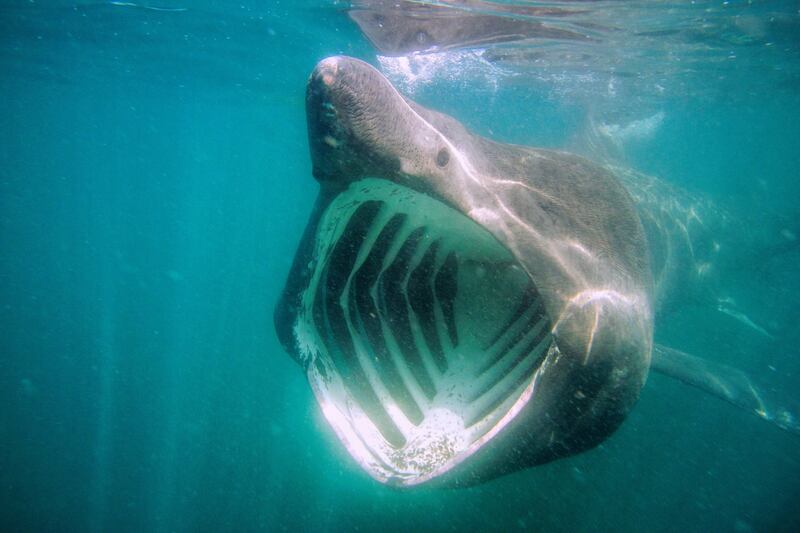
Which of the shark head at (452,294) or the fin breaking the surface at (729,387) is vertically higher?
the shark head at (452,294)

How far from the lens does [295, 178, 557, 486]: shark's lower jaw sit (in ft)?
7.52

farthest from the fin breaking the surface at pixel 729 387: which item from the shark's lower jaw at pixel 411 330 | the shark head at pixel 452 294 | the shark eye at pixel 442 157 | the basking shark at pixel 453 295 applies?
the shark eye at pixel 442 157

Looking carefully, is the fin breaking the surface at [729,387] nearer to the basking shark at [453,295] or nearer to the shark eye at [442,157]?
the basking shark at [453,295]

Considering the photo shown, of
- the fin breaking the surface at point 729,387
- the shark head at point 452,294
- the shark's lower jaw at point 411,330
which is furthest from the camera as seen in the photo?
the fin breaking the surface at point 729,387

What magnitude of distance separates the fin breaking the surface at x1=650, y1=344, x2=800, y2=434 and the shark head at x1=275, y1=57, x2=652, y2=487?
4.63ft

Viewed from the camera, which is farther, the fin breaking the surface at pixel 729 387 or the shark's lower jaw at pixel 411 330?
the fin breaking the surface at pixel 729 387

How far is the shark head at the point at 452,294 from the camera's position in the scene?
75.8 inches

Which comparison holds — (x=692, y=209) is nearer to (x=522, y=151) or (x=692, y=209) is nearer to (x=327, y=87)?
(x=522, y=151)

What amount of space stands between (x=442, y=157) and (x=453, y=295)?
4.99 ft

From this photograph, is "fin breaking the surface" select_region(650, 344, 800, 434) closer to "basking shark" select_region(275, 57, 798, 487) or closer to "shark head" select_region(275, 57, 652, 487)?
"basking shark" select_region(275, 57, 798, 487)

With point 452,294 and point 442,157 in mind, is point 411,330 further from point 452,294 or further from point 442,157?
point 442,157

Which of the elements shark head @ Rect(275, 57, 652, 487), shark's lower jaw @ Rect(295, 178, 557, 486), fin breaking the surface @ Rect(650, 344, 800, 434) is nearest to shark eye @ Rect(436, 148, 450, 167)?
shark head @ Rect(275, 57, 652, 487)

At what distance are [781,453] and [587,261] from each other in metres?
16.0

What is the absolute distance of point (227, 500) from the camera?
9.93 meters
